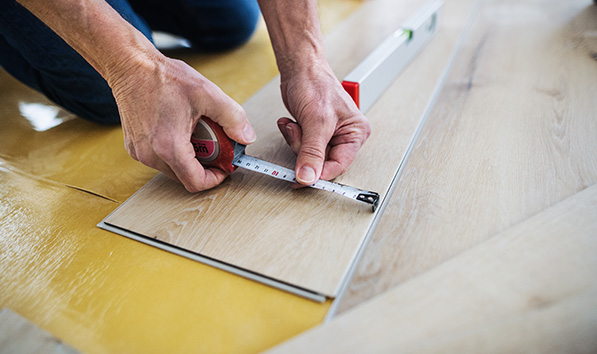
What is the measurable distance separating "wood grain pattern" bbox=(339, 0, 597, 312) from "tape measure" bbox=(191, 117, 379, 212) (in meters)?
0.12

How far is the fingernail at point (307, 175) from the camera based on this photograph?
1.13 metres

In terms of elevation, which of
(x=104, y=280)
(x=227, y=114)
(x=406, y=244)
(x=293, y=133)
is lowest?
(x=104, y=280)

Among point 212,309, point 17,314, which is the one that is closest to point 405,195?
point 212,309

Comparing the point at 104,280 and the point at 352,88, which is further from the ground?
the point at 352,88

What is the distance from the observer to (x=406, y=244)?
3.43 feet

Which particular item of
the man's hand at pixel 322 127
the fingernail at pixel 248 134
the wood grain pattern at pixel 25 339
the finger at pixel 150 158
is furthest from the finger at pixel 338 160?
the wood grain pattern at pixel 25 339

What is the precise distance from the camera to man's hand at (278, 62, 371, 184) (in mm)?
1166

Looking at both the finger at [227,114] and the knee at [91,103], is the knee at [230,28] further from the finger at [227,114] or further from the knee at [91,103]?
the finger at [227,114]

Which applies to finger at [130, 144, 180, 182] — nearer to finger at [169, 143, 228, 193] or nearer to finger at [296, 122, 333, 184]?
finger at [169, 143, 228, 193]

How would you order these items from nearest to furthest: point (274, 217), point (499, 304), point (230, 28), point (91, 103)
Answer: point (499, 304), point (274, 217), point (91, 103), point (230, 28)

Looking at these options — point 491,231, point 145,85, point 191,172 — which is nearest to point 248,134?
point 191,172

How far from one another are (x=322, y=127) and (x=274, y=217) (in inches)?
12.0

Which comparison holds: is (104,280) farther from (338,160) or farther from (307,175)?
(338,160)

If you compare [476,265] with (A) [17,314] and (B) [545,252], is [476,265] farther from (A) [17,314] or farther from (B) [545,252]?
(A) [17,314]
